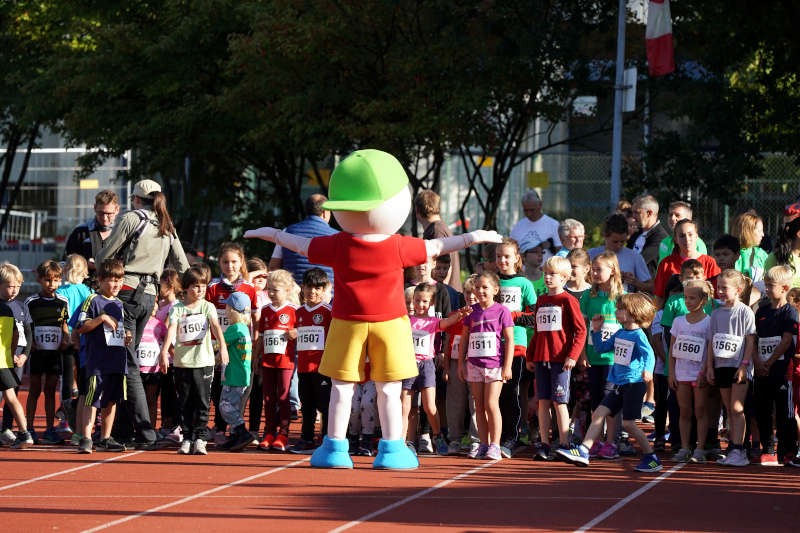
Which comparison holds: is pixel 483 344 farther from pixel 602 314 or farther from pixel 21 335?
pixel 21 335

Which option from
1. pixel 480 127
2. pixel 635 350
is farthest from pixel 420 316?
pixel 480 127

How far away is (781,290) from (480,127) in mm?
10240

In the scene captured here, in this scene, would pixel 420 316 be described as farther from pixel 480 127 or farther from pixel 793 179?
pixel 793 179

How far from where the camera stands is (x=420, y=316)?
1103 centimetres

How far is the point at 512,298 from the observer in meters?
11.2

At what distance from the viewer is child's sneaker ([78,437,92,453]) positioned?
10898 mm

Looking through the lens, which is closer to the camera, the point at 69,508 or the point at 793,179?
the point at 69,508

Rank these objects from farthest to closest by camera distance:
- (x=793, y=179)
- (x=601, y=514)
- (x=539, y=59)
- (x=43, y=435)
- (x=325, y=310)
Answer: (x=793, y=179)
(x=539, y=59)
(x=43, y=435)
(x=325, y=310)
(x=601, y=514)

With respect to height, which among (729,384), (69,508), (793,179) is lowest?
(69,508)

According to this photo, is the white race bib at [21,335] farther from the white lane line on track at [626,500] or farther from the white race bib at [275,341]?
the white lane line on track at [626,500]

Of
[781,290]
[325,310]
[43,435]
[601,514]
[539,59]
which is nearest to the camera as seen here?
[601,514]

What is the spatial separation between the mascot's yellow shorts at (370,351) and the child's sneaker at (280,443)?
5.30 ft

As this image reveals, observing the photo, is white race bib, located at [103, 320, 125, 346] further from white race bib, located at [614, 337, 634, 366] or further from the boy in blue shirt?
white race bib, located at [614, 337, 634, 366]

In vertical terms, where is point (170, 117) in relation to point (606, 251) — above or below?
above
